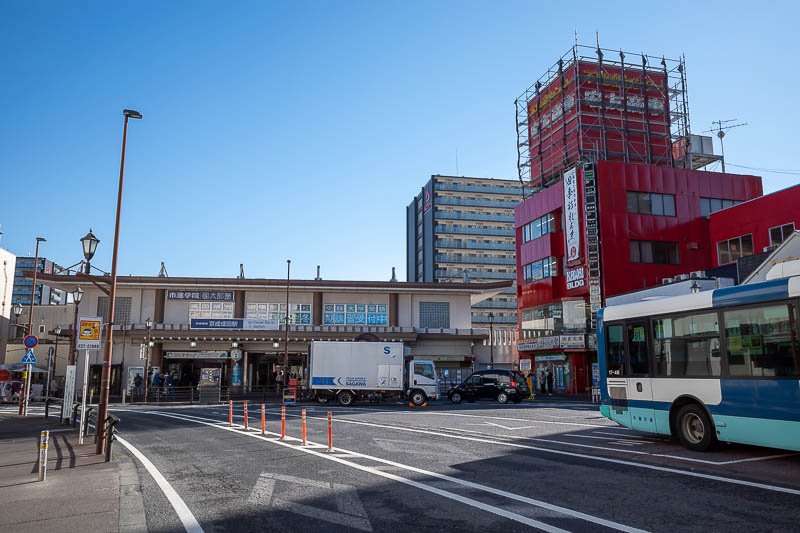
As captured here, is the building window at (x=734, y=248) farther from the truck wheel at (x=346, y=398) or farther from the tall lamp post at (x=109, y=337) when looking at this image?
the tall lamp post at (x=109, y=337)

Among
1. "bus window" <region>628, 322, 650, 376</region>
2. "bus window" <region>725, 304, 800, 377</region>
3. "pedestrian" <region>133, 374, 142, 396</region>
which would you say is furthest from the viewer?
"pedestrian" <region>133, 374, 142, 396</region>

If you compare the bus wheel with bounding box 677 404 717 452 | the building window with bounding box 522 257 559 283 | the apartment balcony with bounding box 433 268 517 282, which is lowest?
the bus wheel with bounding box 677 404 717 452

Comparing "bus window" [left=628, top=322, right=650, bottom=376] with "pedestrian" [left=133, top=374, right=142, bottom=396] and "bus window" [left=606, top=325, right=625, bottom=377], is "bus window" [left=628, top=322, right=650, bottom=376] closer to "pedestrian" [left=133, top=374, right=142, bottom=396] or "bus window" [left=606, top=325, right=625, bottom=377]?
"bus window" [left=606, top=325, right=625, bottom=377]

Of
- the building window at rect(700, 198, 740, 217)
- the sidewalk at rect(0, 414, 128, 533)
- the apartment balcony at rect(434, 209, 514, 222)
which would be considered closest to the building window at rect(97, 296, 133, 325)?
the sidewalk at rect(0, 414, 128, 533)

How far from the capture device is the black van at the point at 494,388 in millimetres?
31469

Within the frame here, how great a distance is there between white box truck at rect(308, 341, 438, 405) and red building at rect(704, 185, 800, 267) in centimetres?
1958

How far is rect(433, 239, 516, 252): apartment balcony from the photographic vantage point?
92.1 metres

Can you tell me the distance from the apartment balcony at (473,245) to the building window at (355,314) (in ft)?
155

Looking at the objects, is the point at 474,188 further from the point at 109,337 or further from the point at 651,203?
the point at 109,337

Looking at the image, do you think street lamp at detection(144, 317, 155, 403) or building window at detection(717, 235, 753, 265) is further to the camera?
street lamp at detection(144, 317, 155, 403)

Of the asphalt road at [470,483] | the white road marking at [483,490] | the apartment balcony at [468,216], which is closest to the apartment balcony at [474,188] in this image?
the apartment balcony at [468,216]

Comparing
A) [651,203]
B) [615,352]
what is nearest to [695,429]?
[615,352]

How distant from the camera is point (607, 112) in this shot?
52.5m

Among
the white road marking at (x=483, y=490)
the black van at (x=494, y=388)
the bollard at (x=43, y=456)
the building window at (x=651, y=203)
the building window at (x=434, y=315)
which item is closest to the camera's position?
the white road marking at (x=483, y=490)
